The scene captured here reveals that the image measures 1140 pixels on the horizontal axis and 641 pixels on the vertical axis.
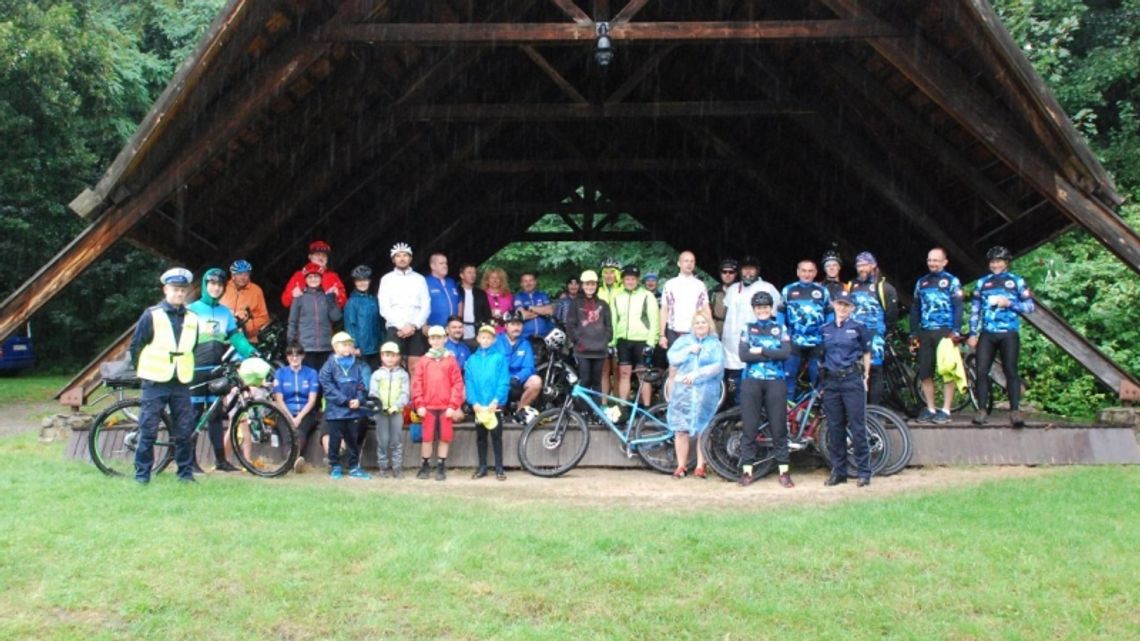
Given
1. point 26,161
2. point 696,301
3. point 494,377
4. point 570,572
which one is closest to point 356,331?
point 494,377

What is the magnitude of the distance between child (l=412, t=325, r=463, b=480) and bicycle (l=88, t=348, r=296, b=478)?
1079mm

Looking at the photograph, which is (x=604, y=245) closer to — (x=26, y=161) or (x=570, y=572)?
(x=26, y=161)

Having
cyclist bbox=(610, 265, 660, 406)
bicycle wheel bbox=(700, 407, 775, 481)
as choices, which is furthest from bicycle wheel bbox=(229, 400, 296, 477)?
bicycle wheel bbox=(700, 407, 775, 481)

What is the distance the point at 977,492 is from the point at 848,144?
4221mm

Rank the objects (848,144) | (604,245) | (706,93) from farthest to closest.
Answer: (604,245) → (706,93) → (848,144)

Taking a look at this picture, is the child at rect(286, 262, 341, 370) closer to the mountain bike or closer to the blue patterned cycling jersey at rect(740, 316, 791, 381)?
the mountain bike

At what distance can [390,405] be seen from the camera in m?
8.67

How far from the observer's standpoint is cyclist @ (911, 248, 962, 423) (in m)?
9.31

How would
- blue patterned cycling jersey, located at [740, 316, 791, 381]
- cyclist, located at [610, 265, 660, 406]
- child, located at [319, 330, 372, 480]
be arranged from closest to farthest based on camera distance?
blue patterned cycling jersey, located at [740, 316, 791, 381] < child, located at [319, 330, 372, 480] < cyclist, located at [610, 265, 660, 406]

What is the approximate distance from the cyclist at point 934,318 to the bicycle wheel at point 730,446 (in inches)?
70.1

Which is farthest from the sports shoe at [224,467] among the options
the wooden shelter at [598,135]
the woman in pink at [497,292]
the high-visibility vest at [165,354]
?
the woman in pink at [497,292]

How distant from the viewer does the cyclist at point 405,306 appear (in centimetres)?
948

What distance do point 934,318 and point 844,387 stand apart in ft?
5.72

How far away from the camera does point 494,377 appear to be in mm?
8797
